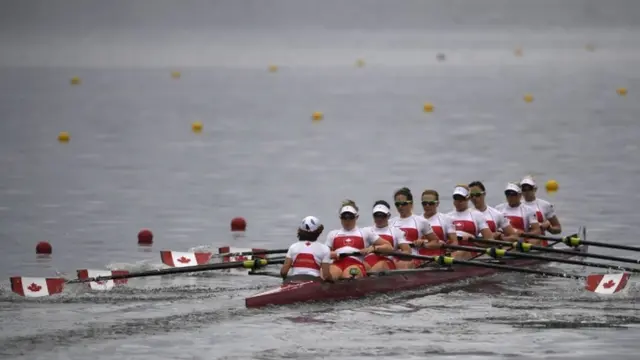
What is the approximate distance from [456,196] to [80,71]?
48460mm

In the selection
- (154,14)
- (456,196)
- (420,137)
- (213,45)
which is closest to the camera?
(456,196)

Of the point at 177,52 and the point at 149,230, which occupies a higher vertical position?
the point at 177,52

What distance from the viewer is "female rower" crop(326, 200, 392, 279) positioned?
48.3 feet

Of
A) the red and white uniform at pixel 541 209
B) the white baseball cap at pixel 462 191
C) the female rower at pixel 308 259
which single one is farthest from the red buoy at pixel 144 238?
the female rower at pixel 308 259

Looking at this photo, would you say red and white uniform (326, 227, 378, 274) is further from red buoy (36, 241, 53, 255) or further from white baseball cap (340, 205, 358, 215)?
red buoy (36, 241, 53, 255)

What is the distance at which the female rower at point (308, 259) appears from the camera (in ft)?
46.6

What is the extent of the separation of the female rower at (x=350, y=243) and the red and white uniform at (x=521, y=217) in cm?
316

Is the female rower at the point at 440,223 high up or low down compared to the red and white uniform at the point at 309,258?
up

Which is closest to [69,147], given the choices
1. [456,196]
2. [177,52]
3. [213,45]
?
[456,196]

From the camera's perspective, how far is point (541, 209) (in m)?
18.1

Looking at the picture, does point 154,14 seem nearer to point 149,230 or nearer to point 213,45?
point 213,45

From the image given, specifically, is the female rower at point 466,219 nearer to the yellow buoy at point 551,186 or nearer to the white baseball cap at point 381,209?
the white baseball cap at point 381,209

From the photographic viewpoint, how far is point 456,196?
16.9 m

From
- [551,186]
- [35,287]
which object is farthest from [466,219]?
[551,186]
